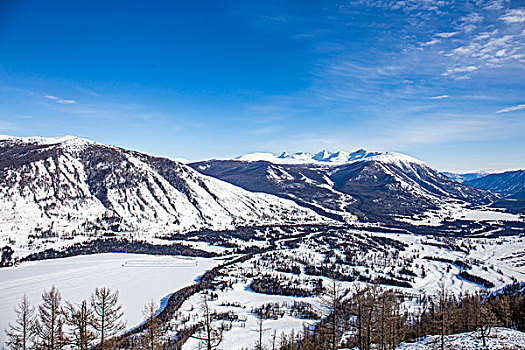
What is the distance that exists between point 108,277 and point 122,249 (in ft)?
176

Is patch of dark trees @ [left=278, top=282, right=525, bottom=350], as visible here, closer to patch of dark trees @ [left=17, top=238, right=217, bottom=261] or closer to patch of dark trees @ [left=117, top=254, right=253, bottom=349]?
patch of dark trees @ [left=117, top=254, right=253, bottom=349]

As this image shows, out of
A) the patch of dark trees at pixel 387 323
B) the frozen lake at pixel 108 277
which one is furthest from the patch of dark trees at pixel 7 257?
the patch of dark trees at pixel 387 323

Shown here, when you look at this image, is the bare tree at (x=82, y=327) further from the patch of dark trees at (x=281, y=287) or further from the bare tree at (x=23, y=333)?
the patch of dark trees at (x=281, y=287)

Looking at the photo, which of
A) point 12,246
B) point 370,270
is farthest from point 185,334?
point 12,246

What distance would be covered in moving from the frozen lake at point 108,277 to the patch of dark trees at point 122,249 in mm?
8134

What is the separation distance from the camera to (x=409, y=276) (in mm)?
152750

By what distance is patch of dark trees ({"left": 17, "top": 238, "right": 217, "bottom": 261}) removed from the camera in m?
169

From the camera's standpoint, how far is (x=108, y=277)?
436 feet

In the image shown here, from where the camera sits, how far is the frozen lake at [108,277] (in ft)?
341

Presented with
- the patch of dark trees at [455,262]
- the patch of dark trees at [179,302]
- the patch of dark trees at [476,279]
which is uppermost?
the patch of dark trees at [179,302]

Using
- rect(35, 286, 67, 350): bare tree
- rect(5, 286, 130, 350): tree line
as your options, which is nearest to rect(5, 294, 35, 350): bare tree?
rect(5, 286, 130, 350): tree line

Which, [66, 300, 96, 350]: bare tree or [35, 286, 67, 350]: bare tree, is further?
[35, 286, 67, 350]: bare tree

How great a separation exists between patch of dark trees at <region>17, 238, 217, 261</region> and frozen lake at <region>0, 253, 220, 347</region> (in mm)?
8134

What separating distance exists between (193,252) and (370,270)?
3751 inches
